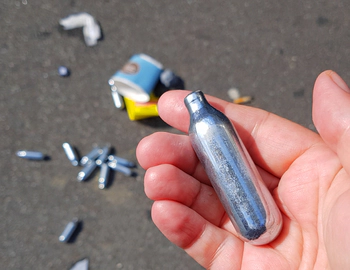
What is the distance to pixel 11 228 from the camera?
292 cm

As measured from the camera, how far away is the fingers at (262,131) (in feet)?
6.82

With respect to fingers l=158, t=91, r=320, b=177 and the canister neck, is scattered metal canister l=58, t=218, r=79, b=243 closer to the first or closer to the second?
fingers l=158, t=91, r=320, b=177

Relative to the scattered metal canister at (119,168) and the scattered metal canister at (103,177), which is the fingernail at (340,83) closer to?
the scattered metal canister at (119,168)

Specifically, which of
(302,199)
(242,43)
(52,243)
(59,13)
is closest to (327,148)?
(302,199)

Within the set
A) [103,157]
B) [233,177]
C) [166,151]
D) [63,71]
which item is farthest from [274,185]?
[63,71]

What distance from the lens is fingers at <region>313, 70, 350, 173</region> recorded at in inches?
64.5

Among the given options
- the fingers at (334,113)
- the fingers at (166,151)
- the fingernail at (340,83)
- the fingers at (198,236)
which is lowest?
the fingers at (198,236)

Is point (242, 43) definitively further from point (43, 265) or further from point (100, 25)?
point (43, 265)

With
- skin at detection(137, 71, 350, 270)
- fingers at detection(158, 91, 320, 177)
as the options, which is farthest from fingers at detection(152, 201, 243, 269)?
fingers at detection(158, 91, 320, 177)

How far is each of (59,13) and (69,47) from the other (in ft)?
1.23

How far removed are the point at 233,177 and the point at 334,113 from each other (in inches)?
22.2

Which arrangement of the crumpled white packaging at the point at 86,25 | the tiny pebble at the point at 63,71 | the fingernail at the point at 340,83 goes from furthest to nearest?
the crumpled white packaging at the point at 86,25, the tiny pebble at the point at 63,71, the fingernail at the point at 340,83

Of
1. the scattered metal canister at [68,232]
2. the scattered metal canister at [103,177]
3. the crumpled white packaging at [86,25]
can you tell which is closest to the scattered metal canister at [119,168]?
the scattered metal canister at [103,177]

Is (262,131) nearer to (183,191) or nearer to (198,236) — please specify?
(183,191)
